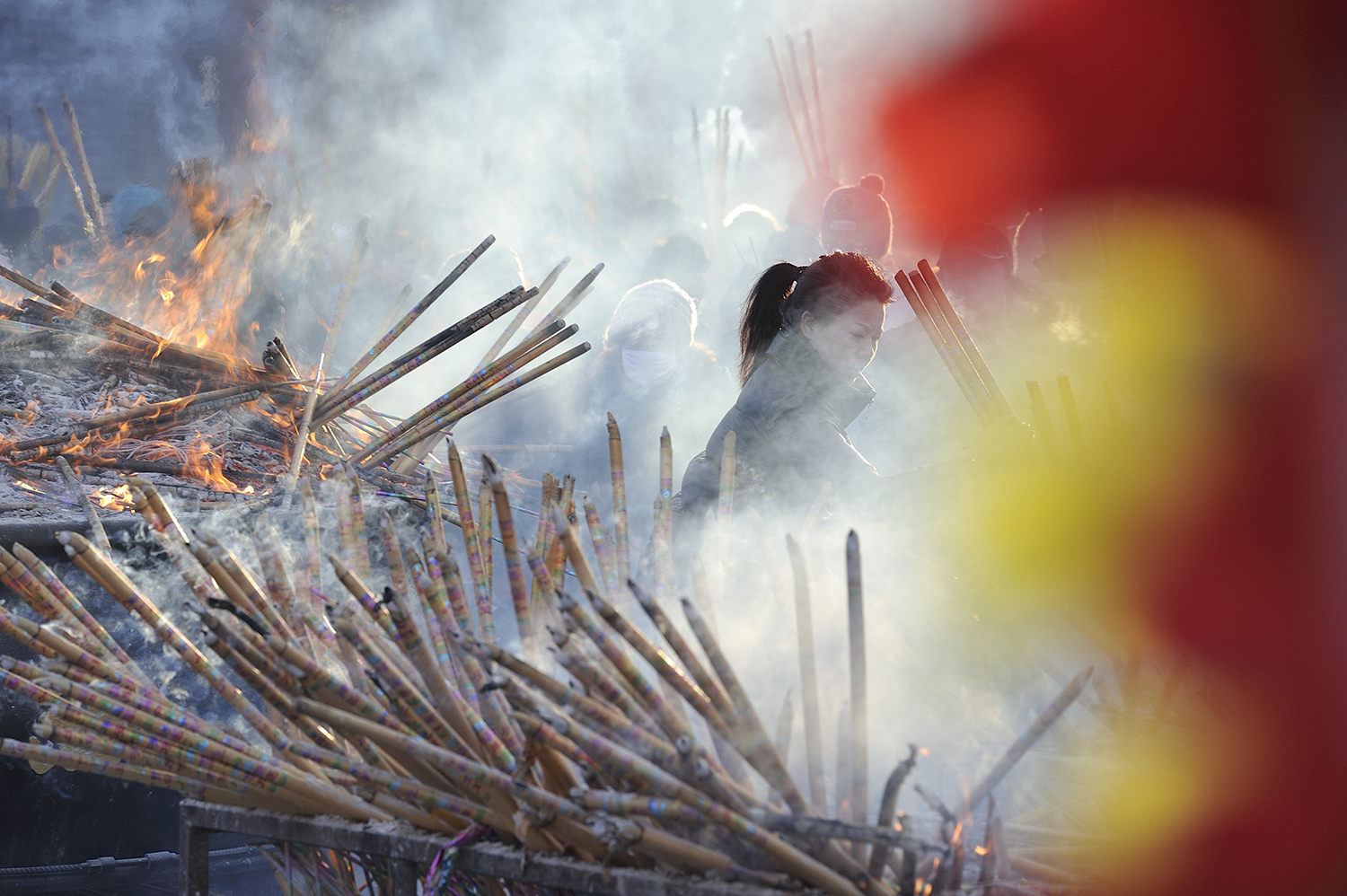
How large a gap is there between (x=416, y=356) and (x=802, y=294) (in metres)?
1.63

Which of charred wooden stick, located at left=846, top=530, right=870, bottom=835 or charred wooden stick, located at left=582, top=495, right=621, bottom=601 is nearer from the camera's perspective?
charred wooden stick, located at left=846, top=530, right=870, bottom=835

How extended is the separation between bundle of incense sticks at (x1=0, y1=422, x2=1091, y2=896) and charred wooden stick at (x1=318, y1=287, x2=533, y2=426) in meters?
1.68

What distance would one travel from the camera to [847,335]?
2.89 metres

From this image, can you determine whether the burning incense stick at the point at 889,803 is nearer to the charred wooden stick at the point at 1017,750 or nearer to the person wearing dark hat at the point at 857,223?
the charred wooden stick at the point at 1017,750

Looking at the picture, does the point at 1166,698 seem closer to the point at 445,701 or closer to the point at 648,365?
the point at 445,701

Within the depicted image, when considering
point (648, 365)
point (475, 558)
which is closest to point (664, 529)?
point (475, 558)

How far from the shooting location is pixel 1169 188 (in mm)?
2510

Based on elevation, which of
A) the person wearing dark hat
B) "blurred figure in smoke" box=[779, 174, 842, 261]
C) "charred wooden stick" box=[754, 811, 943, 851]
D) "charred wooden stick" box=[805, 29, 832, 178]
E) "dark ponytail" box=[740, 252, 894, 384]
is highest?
"charred wooden stick" box=[805, 29, 832, 178]

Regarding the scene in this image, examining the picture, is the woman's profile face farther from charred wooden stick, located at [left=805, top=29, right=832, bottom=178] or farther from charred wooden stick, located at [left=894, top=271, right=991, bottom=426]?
charred wooden stick, located at [left=805, top=29, right=832, bottom=178]

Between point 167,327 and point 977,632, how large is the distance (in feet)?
17.3

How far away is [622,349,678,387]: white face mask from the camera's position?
5.00 metres

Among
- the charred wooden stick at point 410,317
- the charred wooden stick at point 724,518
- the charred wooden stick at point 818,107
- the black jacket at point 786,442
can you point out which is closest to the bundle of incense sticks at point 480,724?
the charred wooden stick at point 724,518

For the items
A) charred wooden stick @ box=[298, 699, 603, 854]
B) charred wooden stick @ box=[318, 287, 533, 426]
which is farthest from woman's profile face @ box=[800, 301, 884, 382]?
charred wooden stick @ box=[298, 699, 603, 854]

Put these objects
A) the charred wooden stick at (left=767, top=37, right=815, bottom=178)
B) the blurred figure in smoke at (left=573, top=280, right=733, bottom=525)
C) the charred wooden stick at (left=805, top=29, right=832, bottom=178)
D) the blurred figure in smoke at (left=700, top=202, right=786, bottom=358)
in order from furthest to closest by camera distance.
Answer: the charred wooden stick at (left=767, top=37, right=815, bottom=178) → the charred wooden stick at (left=805, top=29, right=832, bottom=178) → the blurred figure in smoke at (left=700, top=202, right=786, bottom=358) → the blurred figure in smoke at (left=573, top=280, right=733, bottom=525)
